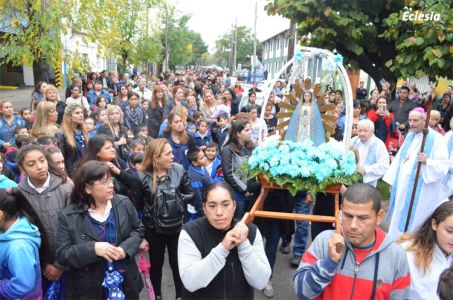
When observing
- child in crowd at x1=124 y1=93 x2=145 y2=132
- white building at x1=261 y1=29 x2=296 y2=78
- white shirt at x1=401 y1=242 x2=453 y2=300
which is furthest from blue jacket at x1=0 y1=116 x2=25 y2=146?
white building at x1=261 y1=29 x2=296 y2=78

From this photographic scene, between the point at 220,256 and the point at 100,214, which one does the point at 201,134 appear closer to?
the point at 100,214

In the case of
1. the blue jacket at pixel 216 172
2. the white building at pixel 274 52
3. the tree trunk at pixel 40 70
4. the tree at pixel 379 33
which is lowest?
the blue jacket at pixel 216 172

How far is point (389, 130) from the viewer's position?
29.1 feet

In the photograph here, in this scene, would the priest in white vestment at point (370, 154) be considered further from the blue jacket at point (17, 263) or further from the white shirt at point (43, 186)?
the blue jacket at point (17, 263)

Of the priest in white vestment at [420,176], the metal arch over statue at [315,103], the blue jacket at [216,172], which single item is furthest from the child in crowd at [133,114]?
the priest in white vestment at [420,176]

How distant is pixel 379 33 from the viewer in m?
9.34

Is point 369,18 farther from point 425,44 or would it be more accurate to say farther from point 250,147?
point 250,147

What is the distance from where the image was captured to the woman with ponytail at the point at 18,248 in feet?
8.48

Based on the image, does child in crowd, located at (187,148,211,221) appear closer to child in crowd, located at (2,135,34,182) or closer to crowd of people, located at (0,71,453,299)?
crowd of people, located at (0,71,453,299)

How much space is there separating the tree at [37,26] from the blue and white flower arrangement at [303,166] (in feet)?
23.8

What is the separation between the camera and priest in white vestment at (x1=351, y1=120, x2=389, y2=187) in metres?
5.64

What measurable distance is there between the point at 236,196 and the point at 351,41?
18.3ft

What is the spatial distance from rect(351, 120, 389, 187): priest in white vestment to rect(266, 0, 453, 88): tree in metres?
3.08

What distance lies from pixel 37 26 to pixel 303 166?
8.28m
